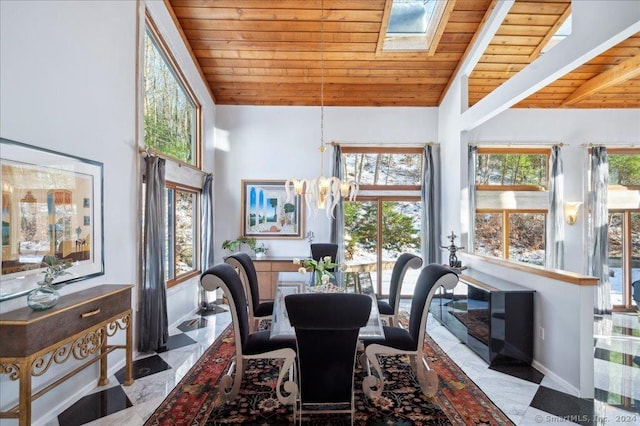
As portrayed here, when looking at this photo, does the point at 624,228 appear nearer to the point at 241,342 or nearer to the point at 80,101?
the point at 241,342

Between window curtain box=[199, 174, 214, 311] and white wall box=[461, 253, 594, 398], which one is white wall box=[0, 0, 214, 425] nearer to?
window curtain box=[199, 174, 214, 311]

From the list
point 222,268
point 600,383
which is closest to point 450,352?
point 600,383

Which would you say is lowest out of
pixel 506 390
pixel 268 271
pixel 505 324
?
pixel 506 390

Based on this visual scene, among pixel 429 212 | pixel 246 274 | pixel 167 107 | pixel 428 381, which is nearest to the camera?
pixel 428 381

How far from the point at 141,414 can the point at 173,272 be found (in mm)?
2324

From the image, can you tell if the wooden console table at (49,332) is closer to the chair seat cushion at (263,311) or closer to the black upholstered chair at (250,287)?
the black upholstered chair at (250,287)

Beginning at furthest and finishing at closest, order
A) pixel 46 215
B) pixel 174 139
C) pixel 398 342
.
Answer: pixel 174 139 → pixel 398 342 → pixel 46 215

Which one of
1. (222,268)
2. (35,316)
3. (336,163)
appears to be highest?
(336,163)

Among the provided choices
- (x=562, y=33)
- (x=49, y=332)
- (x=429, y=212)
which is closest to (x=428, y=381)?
(x=49, y=332)

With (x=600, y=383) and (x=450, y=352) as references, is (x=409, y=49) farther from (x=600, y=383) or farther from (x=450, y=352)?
(x=600, y=383)

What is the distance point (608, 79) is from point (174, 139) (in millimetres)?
6426

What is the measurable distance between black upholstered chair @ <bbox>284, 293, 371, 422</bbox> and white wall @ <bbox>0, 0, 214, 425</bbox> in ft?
5.93

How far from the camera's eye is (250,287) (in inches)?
132

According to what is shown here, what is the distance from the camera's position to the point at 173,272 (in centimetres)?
451
